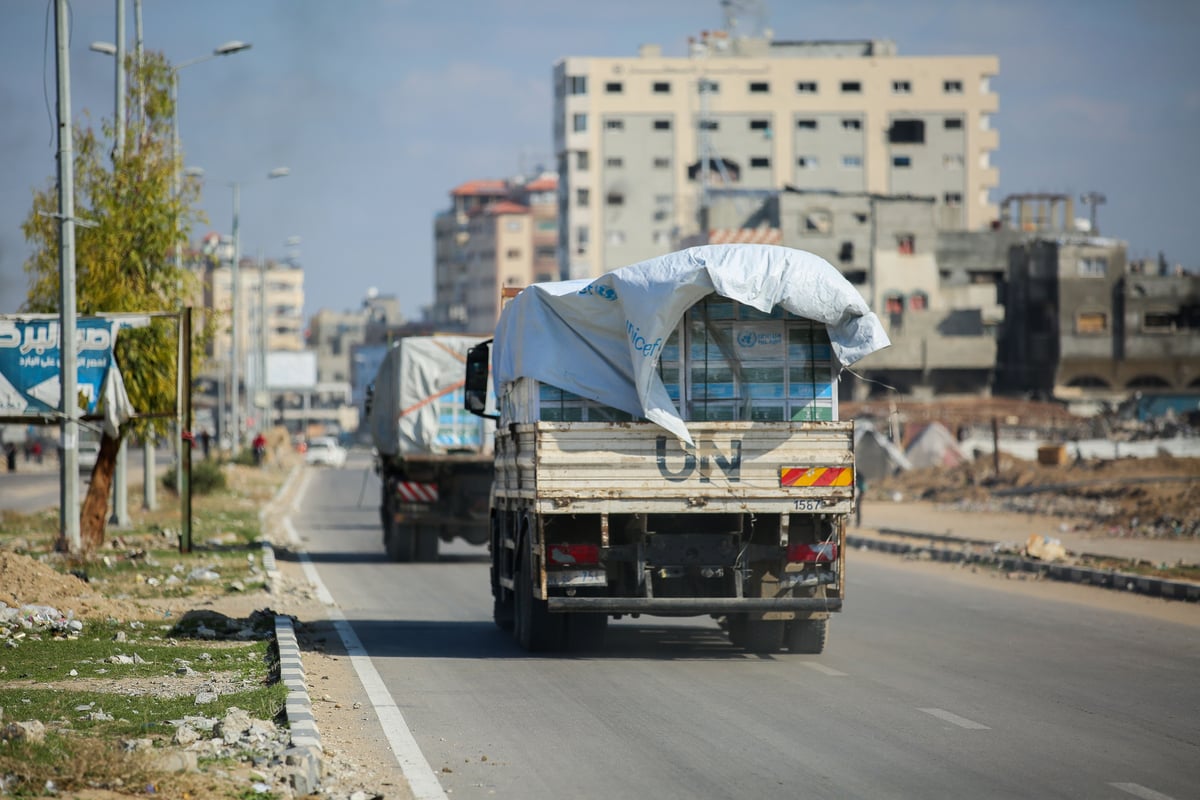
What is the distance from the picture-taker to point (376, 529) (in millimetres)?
35938

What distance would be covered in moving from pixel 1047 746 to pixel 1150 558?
17.2m

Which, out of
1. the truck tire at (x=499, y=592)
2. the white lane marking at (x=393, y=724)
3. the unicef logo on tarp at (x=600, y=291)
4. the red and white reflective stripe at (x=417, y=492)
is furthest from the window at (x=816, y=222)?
the unicef logo on tarp at (x=600, y=291)

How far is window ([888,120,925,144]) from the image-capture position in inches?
4845

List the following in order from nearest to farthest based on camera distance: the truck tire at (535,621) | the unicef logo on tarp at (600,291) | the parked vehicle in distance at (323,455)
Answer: the unicef logo on tarp at (600,291)
the truck tire at (535,621)
the parked vehicle in distance at (323,455)

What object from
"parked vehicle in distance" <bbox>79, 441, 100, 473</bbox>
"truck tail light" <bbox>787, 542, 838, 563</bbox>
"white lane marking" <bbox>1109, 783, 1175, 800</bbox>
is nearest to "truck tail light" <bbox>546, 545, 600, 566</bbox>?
"truck tail light" <bbox>787, 542, 838, 563</bbox>

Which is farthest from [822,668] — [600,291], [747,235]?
[747,235]

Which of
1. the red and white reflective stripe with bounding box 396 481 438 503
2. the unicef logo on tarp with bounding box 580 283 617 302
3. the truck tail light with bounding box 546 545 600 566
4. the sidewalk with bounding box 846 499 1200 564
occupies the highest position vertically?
the unicef logo on tarp with bounding box 580 283 617 302

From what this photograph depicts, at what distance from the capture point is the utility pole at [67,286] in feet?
66.7

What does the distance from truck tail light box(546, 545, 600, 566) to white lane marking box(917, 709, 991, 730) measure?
3.38 m

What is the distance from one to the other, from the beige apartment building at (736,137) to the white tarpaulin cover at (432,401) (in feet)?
308

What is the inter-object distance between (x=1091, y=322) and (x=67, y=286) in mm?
84001

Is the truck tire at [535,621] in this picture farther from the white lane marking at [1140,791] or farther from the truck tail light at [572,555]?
the white lane marking at [1140,791]

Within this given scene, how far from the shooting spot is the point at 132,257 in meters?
25.2

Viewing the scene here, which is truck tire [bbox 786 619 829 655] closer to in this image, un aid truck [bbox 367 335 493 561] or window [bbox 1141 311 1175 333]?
un aid truck [bbox 367 335 493 561]
